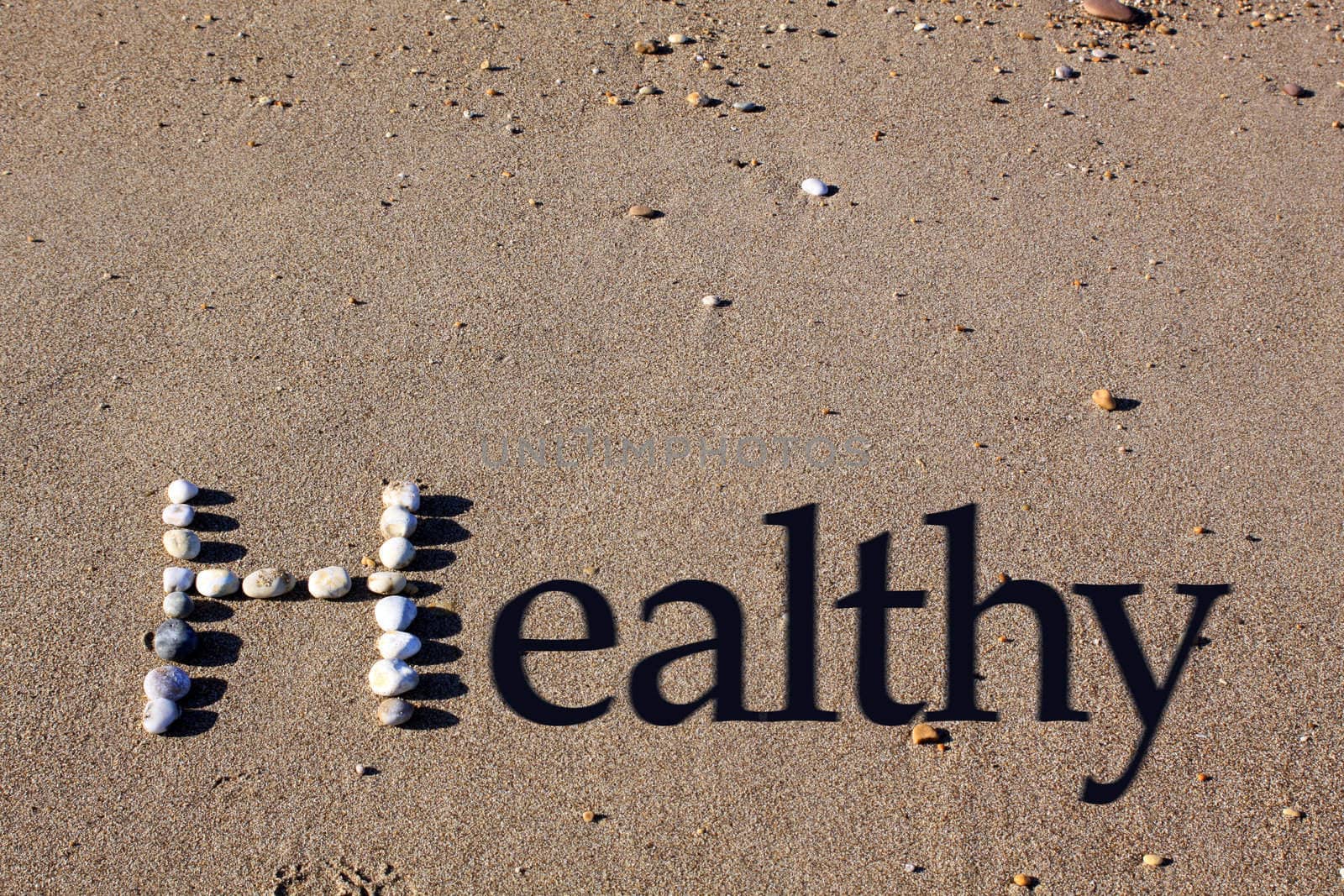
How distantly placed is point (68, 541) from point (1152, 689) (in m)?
3.14

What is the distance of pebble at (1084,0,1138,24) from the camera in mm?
5992

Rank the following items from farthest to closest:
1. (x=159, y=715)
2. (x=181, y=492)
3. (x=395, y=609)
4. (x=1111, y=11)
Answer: (x=1111, y=11), (x=181, y=492), (x=395, y=609), (x=159, y=715)

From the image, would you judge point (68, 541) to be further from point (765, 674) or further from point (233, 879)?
point (765, 674)

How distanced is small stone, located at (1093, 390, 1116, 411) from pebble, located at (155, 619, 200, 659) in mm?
2988

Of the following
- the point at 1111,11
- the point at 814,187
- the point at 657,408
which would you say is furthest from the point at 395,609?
the point at 1111,11

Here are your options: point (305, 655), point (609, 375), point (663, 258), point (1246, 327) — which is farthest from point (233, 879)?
point (1246, 327)

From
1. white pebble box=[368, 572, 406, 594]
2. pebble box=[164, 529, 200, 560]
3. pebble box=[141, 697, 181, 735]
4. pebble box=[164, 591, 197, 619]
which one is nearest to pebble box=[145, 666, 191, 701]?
pebble box=[141, 697, 181, 735]

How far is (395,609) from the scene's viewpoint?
3.19 meters

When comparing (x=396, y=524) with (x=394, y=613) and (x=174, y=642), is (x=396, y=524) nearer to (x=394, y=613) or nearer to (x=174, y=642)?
(x=394, y=613)

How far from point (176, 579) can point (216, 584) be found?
0.11 metres

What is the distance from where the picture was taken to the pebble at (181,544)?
334 centimetres

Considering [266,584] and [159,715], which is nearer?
[159,715]

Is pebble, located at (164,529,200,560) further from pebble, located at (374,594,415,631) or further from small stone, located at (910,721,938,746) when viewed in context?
small stone, located at (910,721,938,746)

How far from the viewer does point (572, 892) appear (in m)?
2.68
